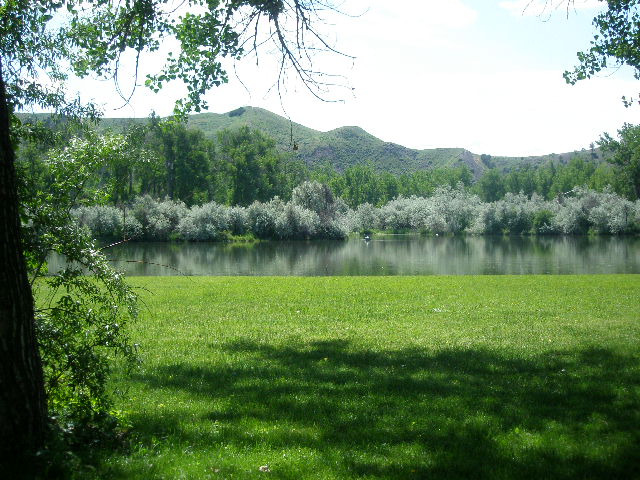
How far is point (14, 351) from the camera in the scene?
4.00 meters

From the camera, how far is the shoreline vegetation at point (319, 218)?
6706 cm

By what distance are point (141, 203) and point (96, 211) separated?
18.9 ft

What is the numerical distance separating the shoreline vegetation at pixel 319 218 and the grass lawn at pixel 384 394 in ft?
166

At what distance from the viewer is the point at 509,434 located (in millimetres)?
5469

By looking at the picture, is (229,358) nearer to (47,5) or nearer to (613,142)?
(47,5)

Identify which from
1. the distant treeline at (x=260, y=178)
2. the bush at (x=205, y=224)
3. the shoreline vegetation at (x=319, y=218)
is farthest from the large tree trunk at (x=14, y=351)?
the bush at (x=205, y=224)

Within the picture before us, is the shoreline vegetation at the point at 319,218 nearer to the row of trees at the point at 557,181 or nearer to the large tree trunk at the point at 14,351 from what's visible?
the row of trees at the point at 557,181

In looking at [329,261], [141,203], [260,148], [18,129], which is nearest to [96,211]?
[141,203]

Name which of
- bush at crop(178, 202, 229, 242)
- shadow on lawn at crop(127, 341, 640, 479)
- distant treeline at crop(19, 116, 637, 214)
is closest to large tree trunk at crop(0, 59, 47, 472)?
shadow on lawn at crop(127, 341, 640, 479)

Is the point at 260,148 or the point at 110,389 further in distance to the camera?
the point at 260,148

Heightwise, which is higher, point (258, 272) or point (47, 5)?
point (47, 5)

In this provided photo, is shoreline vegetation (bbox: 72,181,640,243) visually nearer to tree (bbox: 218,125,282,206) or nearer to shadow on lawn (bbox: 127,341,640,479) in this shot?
tree (bbox: 218,125,282,206)

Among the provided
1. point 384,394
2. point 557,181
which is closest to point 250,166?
point 557,181

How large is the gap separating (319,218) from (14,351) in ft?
228
